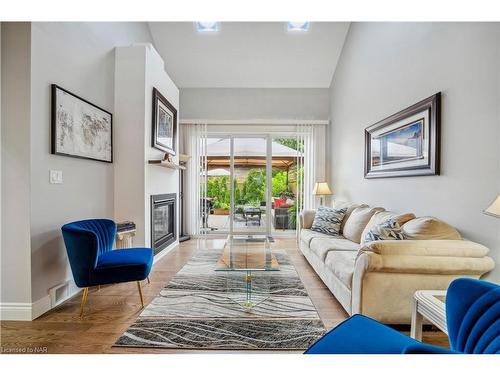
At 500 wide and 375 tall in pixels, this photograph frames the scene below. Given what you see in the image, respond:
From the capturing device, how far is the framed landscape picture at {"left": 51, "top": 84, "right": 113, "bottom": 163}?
2.47m

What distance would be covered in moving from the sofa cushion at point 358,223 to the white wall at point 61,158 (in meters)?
3.07

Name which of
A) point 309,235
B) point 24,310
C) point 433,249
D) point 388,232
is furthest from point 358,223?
point 24,310

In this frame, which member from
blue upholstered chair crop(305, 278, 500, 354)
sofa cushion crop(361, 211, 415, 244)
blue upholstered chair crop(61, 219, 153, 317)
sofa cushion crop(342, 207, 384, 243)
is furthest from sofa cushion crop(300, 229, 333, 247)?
blue upholstered chair crop(305, 278, 500, 354)

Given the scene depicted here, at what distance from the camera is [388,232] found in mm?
2393

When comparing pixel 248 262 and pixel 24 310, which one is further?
pixel 248 262

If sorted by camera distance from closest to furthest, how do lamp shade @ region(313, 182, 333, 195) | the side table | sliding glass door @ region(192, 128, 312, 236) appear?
the side table, lamp shade @ region(313, 182, 333, 195), sliding glass door @ region(192, 128, 312, 236)

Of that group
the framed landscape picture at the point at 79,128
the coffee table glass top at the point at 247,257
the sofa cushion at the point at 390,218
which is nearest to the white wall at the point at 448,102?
the sofa cushion at the point at 390,218

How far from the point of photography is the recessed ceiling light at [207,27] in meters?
4.73

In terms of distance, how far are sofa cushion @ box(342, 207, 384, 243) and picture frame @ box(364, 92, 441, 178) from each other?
0.50m

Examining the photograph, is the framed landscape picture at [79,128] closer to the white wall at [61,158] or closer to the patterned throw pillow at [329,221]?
the white wall at [61,158]

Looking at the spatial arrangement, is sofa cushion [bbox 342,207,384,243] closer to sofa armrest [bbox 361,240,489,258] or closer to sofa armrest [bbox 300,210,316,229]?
sofa armrest [bbox 300,210,316,229]

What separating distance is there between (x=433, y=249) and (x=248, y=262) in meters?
1.55

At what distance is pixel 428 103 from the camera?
8.86ft

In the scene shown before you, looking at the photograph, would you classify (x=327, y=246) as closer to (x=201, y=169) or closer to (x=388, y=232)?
(x=388, y=232)
